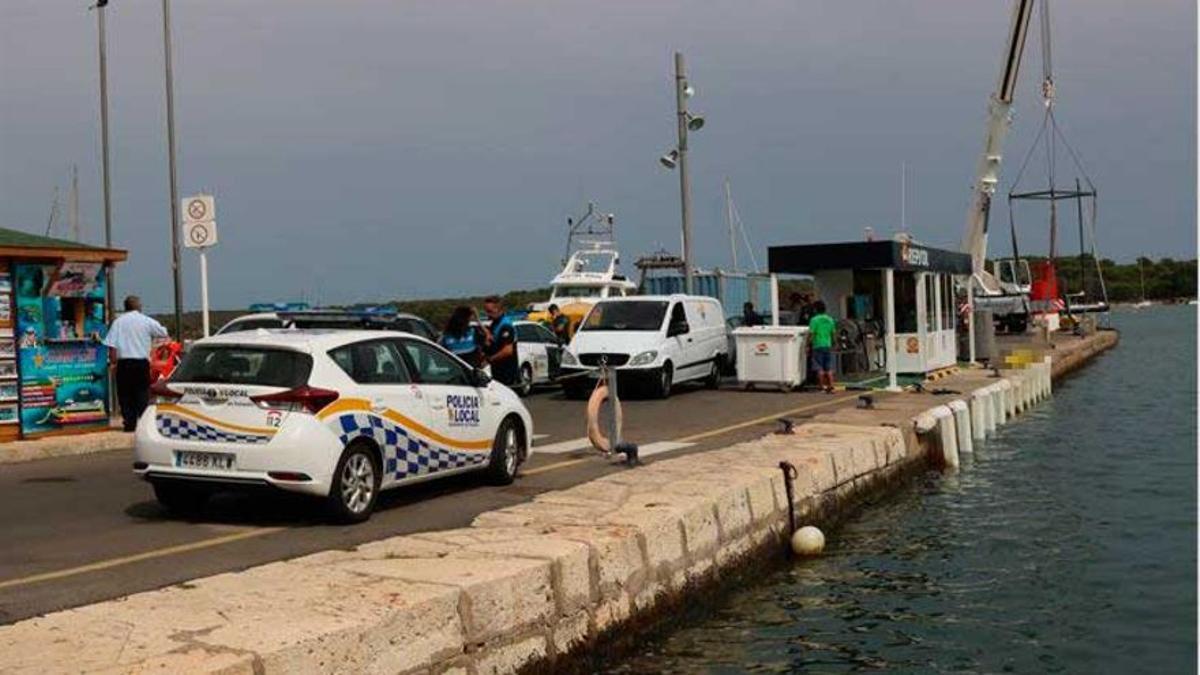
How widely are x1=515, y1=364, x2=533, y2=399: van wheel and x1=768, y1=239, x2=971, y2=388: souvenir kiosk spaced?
542cm

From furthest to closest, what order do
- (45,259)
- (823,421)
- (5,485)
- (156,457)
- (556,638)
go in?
(823,421) < (45,259) < (5,485) < (156,457) < (556,638)

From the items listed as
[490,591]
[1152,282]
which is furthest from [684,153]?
[1152,282]

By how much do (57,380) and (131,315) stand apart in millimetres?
1269

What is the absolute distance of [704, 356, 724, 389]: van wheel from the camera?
81.3 ft

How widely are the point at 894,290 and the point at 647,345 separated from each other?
6271 mm

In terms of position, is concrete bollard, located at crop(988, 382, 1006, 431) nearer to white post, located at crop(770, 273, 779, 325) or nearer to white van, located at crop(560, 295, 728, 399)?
white post, located at crop(770, 273, 779, 325)

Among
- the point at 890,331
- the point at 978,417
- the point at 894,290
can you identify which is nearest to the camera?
the point at 978,417

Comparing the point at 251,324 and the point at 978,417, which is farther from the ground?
the point at 251,324

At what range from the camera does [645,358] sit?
877 inches

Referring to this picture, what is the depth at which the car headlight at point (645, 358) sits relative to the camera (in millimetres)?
22188

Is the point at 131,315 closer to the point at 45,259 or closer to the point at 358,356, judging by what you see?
the point at 45,259

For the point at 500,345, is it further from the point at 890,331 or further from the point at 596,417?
the point at 890,331

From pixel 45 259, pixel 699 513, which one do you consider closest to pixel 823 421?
pixel 699 513

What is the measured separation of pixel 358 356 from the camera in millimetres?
10438
